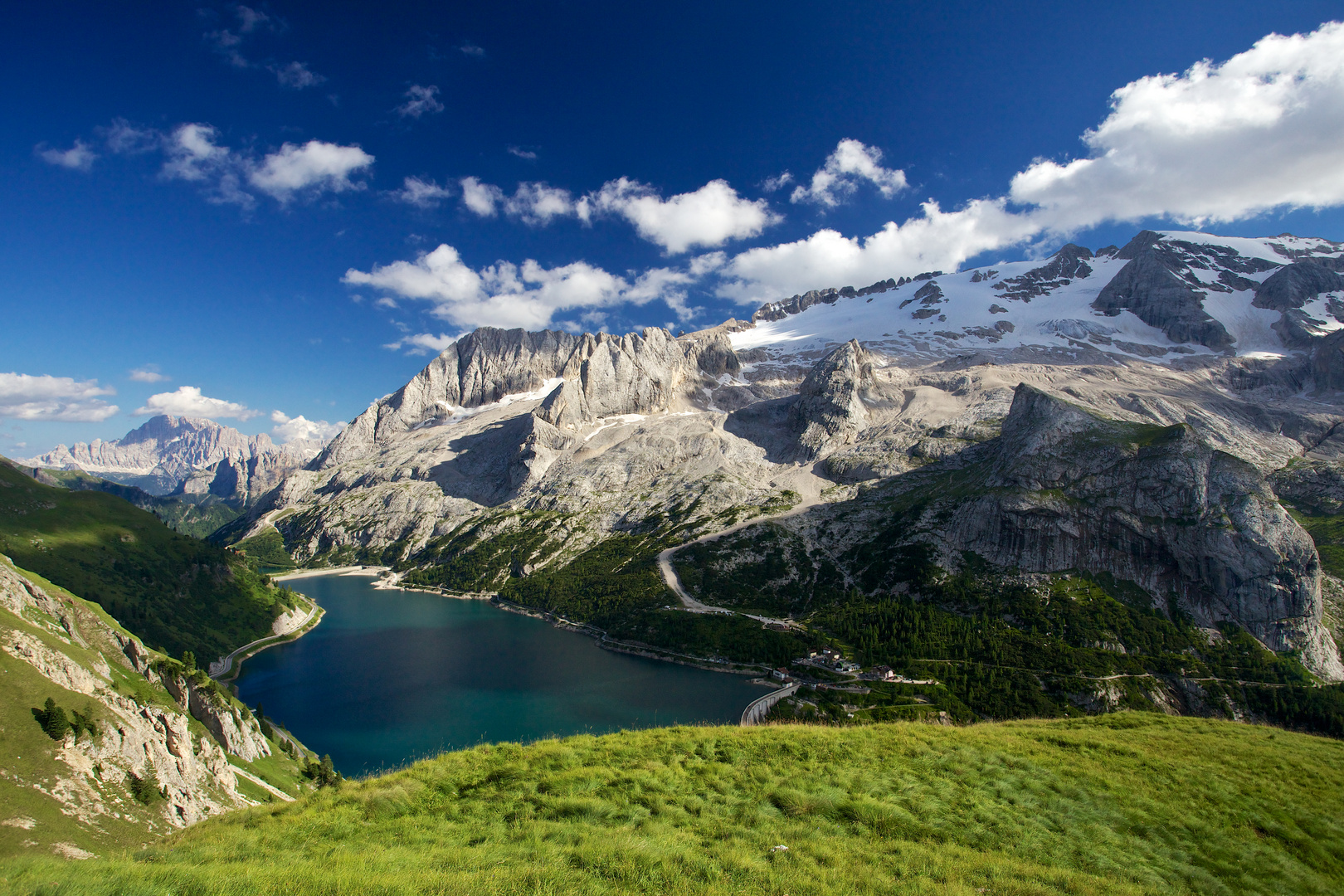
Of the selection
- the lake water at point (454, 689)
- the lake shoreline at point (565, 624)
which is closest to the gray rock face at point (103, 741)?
the lake water at point (454, 689)

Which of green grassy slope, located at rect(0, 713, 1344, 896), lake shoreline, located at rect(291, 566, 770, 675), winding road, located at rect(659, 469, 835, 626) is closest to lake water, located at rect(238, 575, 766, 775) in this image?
lake shoreline, located at rect(291, 566, 770, 675)

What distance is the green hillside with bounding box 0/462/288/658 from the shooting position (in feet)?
295

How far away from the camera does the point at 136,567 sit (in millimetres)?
103375

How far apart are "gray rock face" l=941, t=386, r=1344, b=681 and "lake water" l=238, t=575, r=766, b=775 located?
7003 cm

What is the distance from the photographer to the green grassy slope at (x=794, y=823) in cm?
1049

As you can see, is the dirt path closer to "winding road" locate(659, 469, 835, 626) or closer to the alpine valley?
the alpine valley

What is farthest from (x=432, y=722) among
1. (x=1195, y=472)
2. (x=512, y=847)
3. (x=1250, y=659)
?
(x=1195, y=472)

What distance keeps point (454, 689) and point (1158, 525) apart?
130598mm

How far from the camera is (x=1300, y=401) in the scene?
196750mm

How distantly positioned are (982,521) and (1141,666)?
3923cm

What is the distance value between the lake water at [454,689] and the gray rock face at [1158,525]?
70.0 meters

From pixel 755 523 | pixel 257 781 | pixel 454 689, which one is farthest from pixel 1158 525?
pixel 257 781

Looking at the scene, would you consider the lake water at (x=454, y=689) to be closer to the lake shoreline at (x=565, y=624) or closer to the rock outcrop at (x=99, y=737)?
the lake shoreline at (x=565, y=624)

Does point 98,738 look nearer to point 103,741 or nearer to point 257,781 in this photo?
point 103,741
